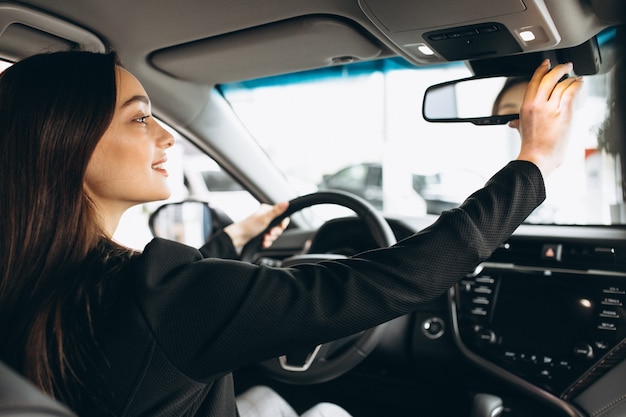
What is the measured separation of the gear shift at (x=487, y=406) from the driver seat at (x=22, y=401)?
1846 mm

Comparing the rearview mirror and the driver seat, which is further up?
the rearview mirror

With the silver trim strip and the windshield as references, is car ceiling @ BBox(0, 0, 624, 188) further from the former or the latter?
the silver trim strip

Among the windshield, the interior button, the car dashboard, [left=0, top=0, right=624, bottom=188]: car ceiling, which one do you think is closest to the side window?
the windshield

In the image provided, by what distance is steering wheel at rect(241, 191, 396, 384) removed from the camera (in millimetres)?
2223

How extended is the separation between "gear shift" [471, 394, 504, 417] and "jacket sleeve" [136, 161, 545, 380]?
120 centimetres

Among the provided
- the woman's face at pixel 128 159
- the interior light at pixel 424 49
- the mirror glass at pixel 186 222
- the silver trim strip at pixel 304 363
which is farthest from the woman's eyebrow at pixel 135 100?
the mirror glass at pixel 186 222

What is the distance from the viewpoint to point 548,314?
7.41 ft

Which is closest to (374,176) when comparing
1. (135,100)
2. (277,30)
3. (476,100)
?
(277,30)

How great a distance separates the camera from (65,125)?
135cm

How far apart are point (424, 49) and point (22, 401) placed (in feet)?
5.02

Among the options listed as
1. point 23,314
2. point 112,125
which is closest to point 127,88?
point 112,125

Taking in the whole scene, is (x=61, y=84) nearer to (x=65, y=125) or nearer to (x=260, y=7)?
(x=65, y=125)

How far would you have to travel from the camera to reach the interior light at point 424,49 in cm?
186

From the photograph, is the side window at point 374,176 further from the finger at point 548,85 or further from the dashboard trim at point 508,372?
the finger at point 548,85
